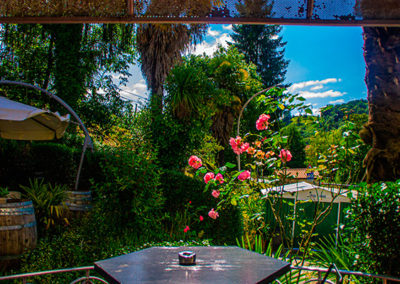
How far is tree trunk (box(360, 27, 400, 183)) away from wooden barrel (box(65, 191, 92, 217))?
4.83 meters

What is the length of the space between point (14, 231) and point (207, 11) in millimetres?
4069

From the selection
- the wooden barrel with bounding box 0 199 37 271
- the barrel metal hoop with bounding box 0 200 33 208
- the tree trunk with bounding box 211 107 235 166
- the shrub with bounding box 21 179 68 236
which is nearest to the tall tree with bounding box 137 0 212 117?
the tree trunk with bounding box 211 107 235 166

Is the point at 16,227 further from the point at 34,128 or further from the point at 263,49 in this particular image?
the point at 263,49

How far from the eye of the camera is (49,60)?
544 inches

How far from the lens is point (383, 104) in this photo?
133 inches

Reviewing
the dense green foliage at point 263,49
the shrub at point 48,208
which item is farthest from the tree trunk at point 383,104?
the dense green foliage at point 263,49

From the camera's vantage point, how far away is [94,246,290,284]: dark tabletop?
154cm

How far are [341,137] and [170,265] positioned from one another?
229 centimetres

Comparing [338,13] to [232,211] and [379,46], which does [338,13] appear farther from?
[232,211]

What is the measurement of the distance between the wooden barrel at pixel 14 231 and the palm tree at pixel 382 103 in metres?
4.54

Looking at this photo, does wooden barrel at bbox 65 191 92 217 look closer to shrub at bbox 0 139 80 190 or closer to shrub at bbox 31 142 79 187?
shrub at bbox 31 142 79 187

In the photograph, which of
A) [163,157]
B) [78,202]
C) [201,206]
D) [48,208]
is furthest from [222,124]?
[48,208]

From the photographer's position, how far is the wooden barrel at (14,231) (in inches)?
163

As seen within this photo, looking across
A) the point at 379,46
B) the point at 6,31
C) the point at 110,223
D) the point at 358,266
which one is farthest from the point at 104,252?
the point at 6,31
